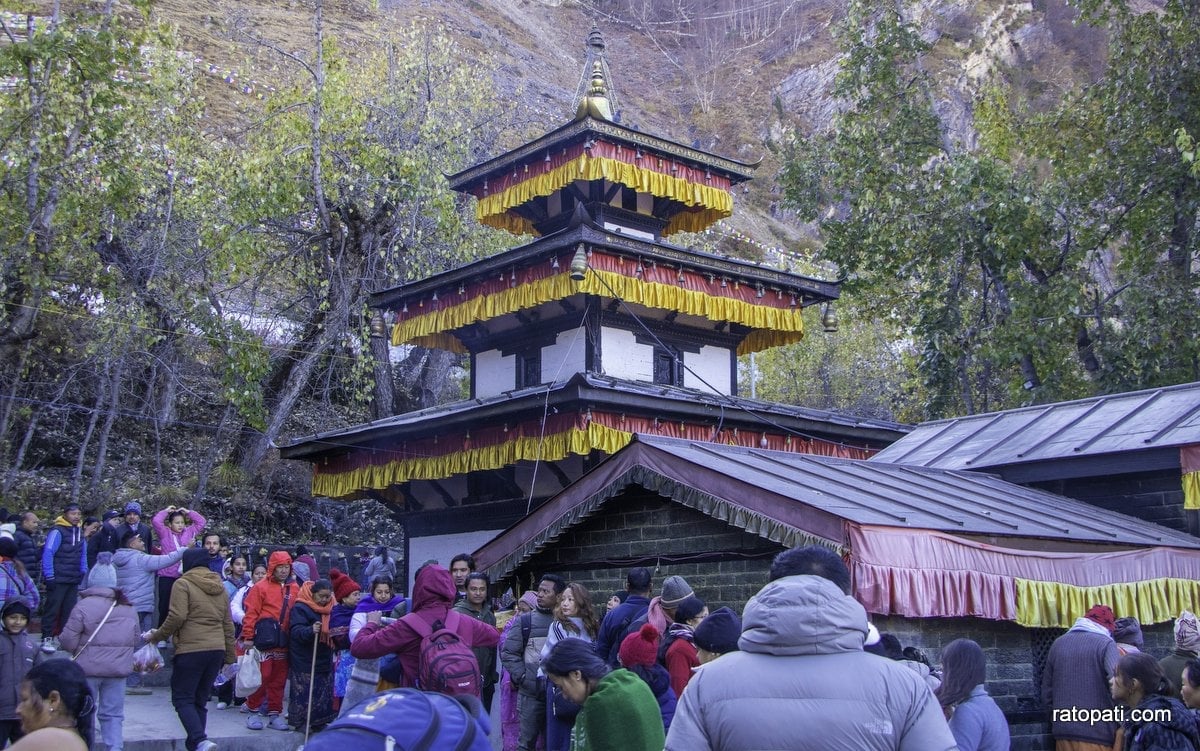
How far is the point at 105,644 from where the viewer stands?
387 inches

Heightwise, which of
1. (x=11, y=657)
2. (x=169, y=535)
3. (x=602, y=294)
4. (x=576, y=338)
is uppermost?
(x=602, y=294)

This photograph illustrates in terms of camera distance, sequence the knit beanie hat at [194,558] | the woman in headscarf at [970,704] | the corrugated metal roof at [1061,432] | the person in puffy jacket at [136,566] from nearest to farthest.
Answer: the woman in headscarf at [970,704] < the knit beanie hat at [194,558] < the person in puffy jacket at [136,566] < the corrugated metal roof at [1061,432]

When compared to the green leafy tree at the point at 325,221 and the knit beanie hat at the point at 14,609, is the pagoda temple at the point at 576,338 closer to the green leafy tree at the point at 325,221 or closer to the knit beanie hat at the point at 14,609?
the green leafy tree at the point at 325,221

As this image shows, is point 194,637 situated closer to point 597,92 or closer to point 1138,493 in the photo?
point 1138,493

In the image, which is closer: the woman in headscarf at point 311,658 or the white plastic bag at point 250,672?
the woman in headscarf at point 311,658

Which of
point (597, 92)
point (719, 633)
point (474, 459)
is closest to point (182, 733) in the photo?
point (719, 633)

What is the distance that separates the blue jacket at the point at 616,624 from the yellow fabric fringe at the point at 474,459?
26.1ft

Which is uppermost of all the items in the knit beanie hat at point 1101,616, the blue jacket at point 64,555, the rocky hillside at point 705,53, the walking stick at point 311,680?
the rocky hillside at point 705,53

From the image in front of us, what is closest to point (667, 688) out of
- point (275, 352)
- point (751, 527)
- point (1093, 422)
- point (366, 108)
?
point (751, 527)

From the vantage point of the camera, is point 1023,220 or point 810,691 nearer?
point 810,691

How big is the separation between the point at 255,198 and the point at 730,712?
81.6 feet

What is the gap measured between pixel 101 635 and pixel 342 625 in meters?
2.45

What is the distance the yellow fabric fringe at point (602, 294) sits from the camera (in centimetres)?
1999

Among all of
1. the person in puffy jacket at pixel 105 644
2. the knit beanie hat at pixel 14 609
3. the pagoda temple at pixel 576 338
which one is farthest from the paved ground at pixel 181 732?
the pagoda temple at pixel 576 338
